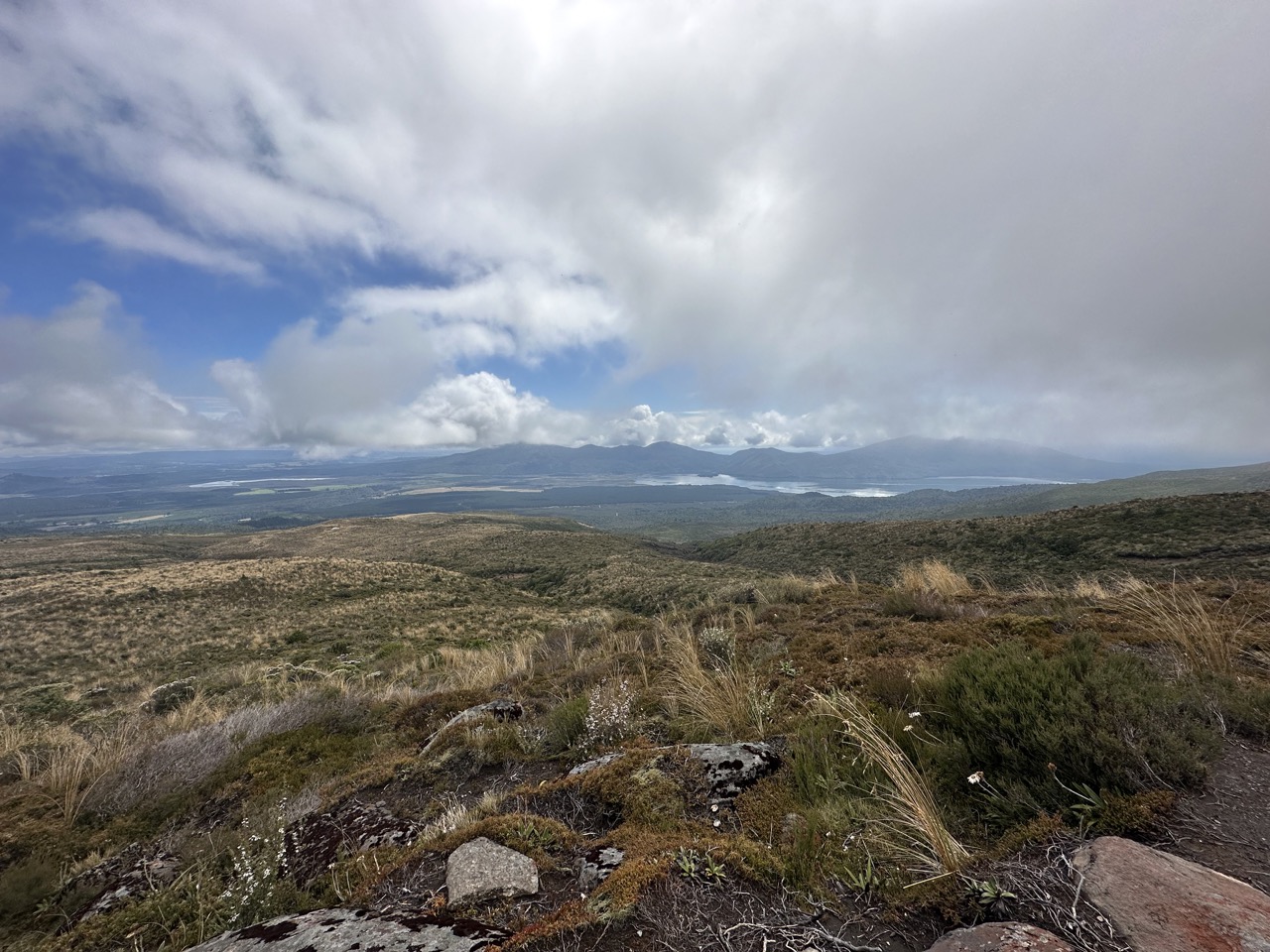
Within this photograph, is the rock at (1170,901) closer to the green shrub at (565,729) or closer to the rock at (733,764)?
the rock at (733,764)

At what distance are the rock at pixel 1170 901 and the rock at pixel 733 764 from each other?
6.33 feet

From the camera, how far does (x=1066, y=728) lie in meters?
2.81

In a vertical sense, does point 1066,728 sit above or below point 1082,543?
above

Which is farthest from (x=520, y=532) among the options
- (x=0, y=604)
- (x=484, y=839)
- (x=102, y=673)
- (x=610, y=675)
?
(x=484, y=839)

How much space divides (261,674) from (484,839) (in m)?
13.5

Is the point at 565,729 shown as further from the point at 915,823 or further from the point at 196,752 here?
the point at 196,752

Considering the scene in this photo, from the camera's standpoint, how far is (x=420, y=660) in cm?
1306

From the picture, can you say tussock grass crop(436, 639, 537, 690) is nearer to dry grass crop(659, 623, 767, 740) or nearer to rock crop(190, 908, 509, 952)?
dry grass crop(659, 623, 767, 740)

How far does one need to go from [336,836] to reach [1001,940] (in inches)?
175

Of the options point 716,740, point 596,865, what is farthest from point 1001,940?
point 716,740

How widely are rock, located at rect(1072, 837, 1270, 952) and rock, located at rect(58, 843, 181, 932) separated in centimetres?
545

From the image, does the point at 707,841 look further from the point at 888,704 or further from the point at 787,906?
Answer: the point at 888,704

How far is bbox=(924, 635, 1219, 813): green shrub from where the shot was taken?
8.57 ft

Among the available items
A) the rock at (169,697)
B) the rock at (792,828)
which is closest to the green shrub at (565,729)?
the rock at (792,828)
